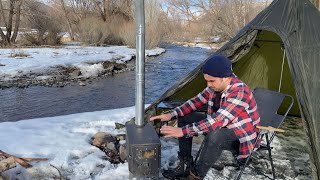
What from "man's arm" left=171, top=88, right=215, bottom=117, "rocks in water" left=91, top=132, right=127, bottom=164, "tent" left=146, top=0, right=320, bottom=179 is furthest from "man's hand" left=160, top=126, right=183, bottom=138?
"tent" left=146, top=0, right=320, bottom=179

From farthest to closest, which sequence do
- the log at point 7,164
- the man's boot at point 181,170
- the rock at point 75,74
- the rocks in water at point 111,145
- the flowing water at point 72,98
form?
the rock at point 75,74
the flowing water at point 72,98
the rocks in water at point 111,145
the man's boot at point 181,170
the log at point 7,164

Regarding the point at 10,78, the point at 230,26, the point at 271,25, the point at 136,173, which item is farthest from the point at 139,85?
the point at 230,26

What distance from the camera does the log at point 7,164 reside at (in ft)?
9.59

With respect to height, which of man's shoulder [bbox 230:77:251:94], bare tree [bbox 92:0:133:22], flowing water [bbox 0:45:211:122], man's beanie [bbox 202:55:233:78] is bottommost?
flowing water [bbox 0:45:211:122]

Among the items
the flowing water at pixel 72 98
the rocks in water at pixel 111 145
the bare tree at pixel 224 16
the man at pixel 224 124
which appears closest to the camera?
the man at pixel 224 124

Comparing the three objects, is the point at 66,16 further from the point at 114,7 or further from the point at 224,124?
the point at 224,124

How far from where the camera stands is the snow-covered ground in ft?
10.9

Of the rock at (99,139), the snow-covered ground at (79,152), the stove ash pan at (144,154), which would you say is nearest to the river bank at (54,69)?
the snow-covered ground at (79,152)

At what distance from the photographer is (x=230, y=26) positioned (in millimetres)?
27656

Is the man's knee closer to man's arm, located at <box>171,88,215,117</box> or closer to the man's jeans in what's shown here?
the man's jeans

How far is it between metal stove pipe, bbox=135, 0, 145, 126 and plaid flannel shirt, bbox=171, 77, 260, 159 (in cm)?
43

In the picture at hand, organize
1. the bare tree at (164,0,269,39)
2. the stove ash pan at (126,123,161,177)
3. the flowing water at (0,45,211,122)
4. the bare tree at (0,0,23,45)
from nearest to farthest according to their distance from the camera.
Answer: the stove ash pan at (126,123,161,177) → the flowing water at (0,45,211,122) → the bare tree at (0,0,23,45) → the bare tree at (164,0,269,39)

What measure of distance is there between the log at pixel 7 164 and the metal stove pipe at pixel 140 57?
1146mm

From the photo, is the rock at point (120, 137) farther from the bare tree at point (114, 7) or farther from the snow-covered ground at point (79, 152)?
the bare tree at point (114, 7)
